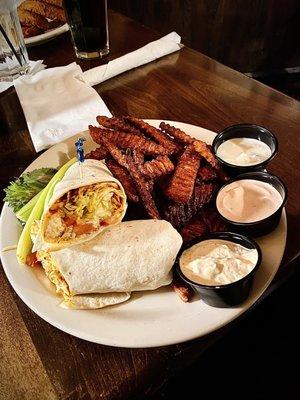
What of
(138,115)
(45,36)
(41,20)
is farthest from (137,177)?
(41,20)

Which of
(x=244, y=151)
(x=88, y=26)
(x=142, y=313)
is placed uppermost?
(x=88, y=26)

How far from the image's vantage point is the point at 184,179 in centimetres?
120

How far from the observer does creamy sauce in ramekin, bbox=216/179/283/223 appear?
1.09 m

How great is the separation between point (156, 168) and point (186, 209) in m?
0.16

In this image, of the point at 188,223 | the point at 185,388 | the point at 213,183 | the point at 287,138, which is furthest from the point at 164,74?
the point at 185,388

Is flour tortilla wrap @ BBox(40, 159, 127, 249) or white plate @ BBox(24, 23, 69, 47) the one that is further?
white plate @ BBox(24, 23, 69, 47)

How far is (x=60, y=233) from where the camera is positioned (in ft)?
Answer: 3.44

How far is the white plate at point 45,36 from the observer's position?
215cm

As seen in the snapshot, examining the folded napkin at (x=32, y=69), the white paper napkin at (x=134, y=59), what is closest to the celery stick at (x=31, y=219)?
the white paper napkin at (x=134, y=59)

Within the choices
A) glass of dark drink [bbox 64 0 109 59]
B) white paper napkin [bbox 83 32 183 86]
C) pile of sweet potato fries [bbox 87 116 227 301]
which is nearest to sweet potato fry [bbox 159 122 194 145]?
pile of sweet potato fries [bbox 87 116 227 301]

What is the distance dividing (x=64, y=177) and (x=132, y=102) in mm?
717

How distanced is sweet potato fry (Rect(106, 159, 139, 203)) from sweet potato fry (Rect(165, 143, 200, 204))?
10 cm

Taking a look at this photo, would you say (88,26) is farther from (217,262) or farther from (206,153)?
(217,262)

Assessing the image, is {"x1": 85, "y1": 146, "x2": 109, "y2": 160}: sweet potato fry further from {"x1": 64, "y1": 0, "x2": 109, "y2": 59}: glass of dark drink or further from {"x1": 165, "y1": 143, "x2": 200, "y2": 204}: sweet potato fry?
{"x1": 64, "y1": 0, "x2": 109, "y2": 59}: glass of dark drink
